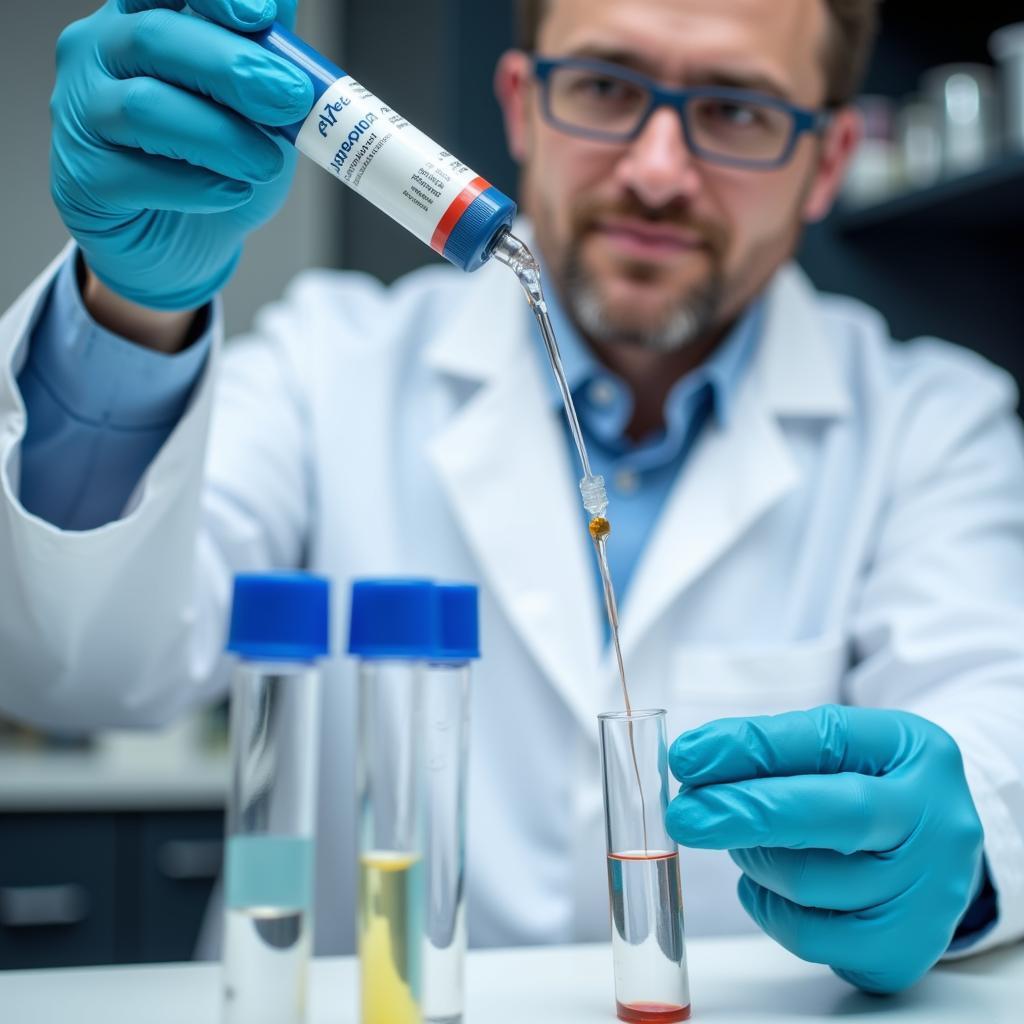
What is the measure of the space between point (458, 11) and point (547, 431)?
96cm

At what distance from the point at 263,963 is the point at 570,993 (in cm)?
24

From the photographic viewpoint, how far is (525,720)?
4.28 feet

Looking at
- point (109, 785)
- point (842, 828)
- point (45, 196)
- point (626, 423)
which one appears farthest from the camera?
point (109, 785)

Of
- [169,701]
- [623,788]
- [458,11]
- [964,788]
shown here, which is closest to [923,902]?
[964,788]

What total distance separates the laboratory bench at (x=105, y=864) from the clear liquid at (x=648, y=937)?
140cm

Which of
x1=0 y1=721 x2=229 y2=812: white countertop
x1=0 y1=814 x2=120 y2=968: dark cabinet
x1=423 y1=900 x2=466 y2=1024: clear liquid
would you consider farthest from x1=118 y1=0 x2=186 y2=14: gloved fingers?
x1=0 y1=814 x2=120 y2=968: dark cabinet

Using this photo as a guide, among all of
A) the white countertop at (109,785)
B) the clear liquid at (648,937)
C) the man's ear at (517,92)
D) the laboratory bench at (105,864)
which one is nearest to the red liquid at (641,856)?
the clear liquid at (648,937)

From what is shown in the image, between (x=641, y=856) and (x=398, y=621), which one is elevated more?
(x=398, y=621)

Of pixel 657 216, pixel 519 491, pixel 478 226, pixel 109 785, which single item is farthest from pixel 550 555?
pixel 109 785

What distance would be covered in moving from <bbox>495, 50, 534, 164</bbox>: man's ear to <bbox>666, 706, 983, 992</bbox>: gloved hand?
0.98 m

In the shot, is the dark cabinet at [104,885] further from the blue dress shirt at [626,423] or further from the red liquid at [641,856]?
the red liquid at [641,856]

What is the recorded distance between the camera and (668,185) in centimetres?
127

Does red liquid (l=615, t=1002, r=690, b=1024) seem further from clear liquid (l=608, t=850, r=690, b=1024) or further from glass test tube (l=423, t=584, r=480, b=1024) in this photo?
glass test tube (l=423, t=584, r=480, b=1024)

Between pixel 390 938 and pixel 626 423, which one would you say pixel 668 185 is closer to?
pixel 626 423
